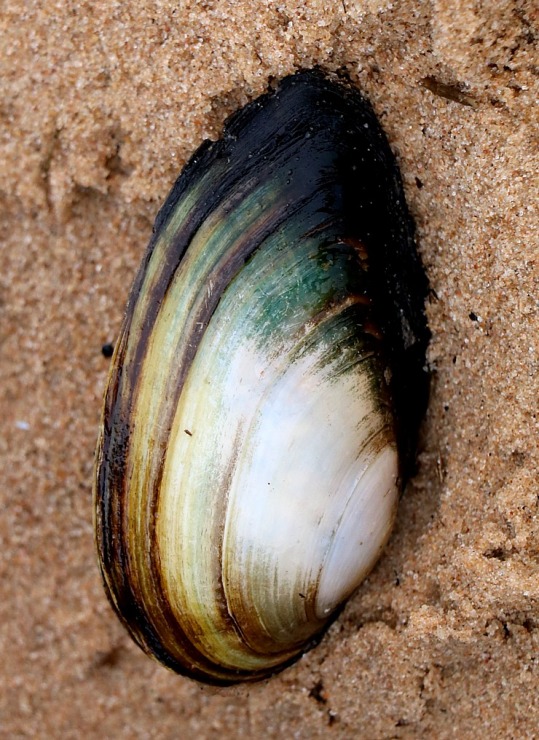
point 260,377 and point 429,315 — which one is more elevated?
point 429,315

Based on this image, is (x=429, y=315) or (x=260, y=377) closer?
(x=260, y=377)

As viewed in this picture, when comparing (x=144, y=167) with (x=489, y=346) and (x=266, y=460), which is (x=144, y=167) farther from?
(x=489, y=346)

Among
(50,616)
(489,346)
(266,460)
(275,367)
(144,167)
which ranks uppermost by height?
(489,346)

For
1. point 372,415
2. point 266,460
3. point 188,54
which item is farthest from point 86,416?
point 188,54

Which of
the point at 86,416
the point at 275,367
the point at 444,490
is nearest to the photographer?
the point at 275,367
